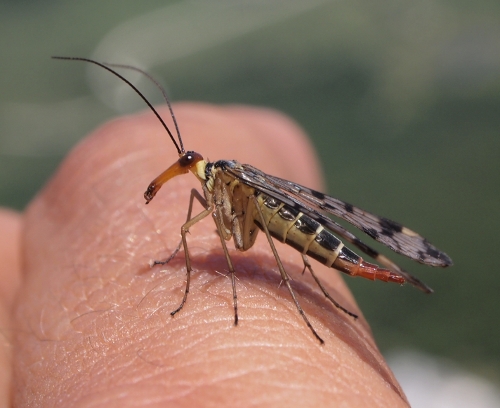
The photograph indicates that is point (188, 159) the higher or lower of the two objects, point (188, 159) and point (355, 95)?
the higher

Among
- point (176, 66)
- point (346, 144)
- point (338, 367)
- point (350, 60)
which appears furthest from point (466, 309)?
point (176, 66)

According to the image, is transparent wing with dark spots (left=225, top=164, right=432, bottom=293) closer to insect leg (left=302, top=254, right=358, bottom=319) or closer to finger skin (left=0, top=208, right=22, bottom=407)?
insect leg (left=302, top=254, right=358, bottom=319)

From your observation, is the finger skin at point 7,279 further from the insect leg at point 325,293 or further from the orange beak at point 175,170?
the insect leg at point 325,293

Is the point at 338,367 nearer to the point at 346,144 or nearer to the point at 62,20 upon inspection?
the point at 346,144

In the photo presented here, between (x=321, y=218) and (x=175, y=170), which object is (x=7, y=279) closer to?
(x=175, y=170)

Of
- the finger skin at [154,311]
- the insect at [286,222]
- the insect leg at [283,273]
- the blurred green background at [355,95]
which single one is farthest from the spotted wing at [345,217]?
the blurred green background at [355,95]

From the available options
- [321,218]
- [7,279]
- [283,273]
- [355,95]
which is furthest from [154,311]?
[355,95]

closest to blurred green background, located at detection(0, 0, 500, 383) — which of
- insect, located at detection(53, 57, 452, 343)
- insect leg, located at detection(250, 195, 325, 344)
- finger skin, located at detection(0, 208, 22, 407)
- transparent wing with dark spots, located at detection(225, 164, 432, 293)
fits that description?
insect, located at detection(53, 57, 452, 343)
